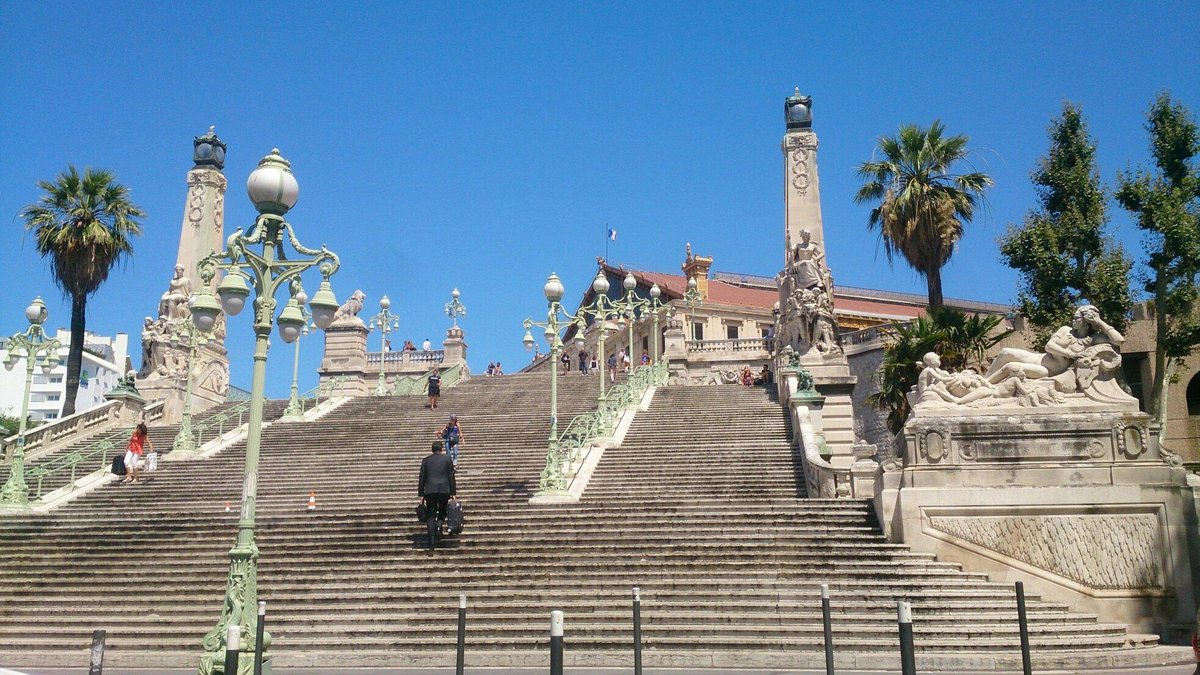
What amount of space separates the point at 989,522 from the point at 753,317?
38897mm

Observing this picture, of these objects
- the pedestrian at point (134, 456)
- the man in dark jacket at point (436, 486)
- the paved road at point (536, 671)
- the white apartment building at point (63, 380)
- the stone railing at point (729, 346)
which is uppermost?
the white apartment building at point (63, 380)

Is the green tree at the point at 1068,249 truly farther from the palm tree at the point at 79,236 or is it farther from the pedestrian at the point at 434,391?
the palm tree at the point at 79,236

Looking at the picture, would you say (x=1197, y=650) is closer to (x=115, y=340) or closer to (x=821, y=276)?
(x=821, y=276)

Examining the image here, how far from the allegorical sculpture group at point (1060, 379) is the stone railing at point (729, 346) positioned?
982 inches

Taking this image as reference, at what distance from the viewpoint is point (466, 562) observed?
14383mm

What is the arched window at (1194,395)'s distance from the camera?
27938 millimetres

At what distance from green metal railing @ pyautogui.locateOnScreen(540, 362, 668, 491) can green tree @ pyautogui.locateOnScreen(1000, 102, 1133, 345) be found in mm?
10822

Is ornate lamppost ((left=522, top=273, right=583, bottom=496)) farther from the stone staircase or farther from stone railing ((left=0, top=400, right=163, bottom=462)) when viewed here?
stone railing ((left=0, top=400, right=163, bottom=462))

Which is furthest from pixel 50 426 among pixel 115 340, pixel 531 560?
pixel 115 340

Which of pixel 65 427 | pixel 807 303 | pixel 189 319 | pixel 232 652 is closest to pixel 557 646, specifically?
pixel 232 652

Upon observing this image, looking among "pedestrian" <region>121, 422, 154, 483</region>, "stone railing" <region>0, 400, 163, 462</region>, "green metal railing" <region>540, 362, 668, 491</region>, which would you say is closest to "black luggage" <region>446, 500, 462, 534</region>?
"green metal railing" <region>540, 362, 668, 491</region>

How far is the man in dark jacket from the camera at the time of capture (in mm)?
14719

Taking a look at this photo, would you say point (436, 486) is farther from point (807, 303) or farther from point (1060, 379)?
point (807, 303)

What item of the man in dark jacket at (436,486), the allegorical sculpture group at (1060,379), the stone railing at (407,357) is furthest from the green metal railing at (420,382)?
the allegorical sculpture group at (1060,379)
